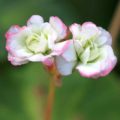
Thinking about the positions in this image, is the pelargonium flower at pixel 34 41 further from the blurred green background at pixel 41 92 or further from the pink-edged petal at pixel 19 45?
the blurred green background at pixel 41 92

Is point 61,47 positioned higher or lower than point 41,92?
higher

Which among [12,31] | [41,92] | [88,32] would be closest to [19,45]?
[12,31]

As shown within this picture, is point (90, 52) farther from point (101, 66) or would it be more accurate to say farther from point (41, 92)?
point (41, 92)

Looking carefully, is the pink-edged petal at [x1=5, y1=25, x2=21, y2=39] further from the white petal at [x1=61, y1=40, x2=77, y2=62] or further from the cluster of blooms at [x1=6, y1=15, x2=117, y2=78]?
the white petal at [x1=61, y1=40, x2=77, y2=62]

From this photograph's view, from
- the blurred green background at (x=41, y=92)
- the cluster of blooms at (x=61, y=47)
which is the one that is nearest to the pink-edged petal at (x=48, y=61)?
the cluster of blooms at (x=61, y=47)

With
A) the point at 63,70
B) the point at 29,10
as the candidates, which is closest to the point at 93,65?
the point at 63,70

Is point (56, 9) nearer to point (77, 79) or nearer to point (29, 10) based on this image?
point (29, 10)

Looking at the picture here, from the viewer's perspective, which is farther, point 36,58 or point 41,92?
point 41,92
